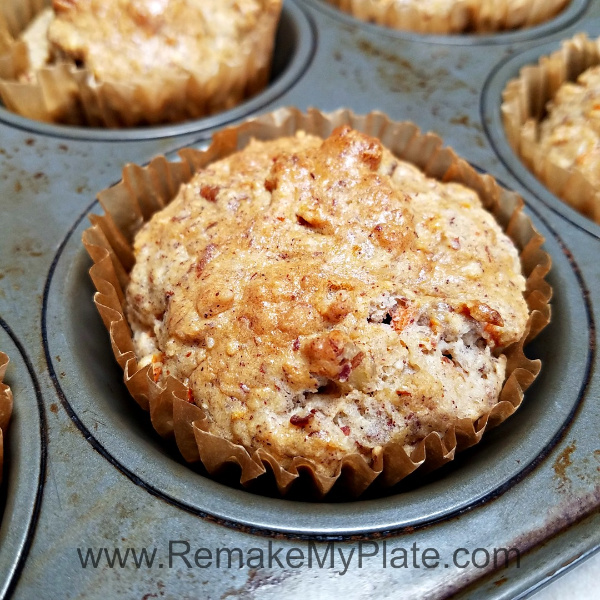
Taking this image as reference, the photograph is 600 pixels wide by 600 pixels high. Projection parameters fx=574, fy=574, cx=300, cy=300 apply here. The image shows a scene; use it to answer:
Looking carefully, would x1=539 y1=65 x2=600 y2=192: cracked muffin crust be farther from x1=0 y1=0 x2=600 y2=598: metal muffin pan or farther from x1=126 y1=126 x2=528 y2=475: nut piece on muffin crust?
x1=126 y1=126 x2=528 y2=475: nut piece on muffin crust

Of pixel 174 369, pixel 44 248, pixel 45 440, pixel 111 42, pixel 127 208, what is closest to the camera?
pixel 45 440

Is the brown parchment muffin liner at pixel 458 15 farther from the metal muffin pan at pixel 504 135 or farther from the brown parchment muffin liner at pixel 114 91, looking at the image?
the brown parchment muffin liner at pixel 114 91

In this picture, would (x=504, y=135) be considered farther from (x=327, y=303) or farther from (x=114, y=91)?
(x=114, y=91)

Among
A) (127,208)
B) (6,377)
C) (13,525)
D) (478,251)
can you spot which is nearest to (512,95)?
(478,251)

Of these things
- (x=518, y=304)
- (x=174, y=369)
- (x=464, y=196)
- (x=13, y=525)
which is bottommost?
(x=13, y=525)

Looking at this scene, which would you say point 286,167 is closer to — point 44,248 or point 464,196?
point 464,196

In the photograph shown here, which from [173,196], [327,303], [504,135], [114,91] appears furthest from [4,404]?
[504,135]
